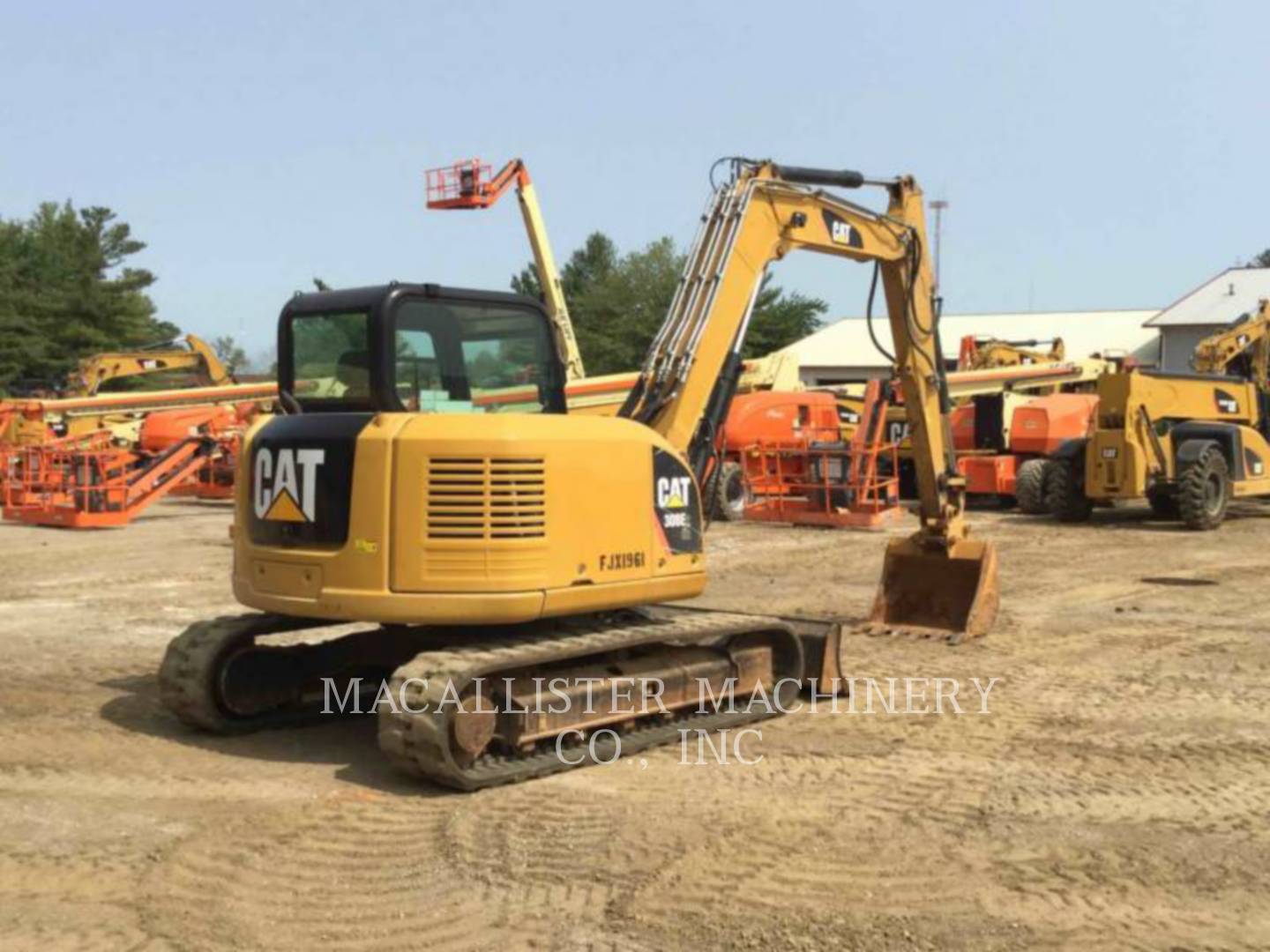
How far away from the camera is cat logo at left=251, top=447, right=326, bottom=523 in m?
6.96

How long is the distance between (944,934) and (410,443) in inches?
133

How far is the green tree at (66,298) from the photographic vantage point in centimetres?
5116

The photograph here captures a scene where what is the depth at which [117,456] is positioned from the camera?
21281 millimetres

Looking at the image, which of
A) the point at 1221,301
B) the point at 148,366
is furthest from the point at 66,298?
the point at 1221,301

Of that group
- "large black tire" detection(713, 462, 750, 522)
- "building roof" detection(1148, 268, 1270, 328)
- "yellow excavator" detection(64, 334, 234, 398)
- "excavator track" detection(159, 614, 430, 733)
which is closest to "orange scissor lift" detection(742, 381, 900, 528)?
"large black tire" detection(713, 462, 750, 522)

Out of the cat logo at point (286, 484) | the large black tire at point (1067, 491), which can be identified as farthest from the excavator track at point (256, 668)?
the large black tire at point (1067, 491)

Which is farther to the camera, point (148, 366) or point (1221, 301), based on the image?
point (1221, 301)

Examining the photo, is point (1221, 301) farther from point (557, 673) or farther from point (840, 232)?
point (557, 673)

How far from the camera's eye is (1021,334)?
5809 centimetres

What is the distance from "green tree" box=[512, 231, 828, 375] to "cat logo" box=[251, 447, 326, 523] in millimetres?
52153

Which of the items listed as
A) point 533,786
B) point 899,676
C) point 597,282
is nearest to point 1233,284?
point 597,282

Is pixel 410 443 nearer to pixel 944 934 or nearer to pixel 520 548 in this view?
pixel 520 548

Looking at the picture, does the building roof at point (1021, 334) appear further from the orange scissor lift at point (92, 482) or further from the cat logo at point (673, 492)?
the cat logo at point (673, 492)

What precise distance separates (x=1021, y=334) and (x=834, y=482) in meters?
40.5
